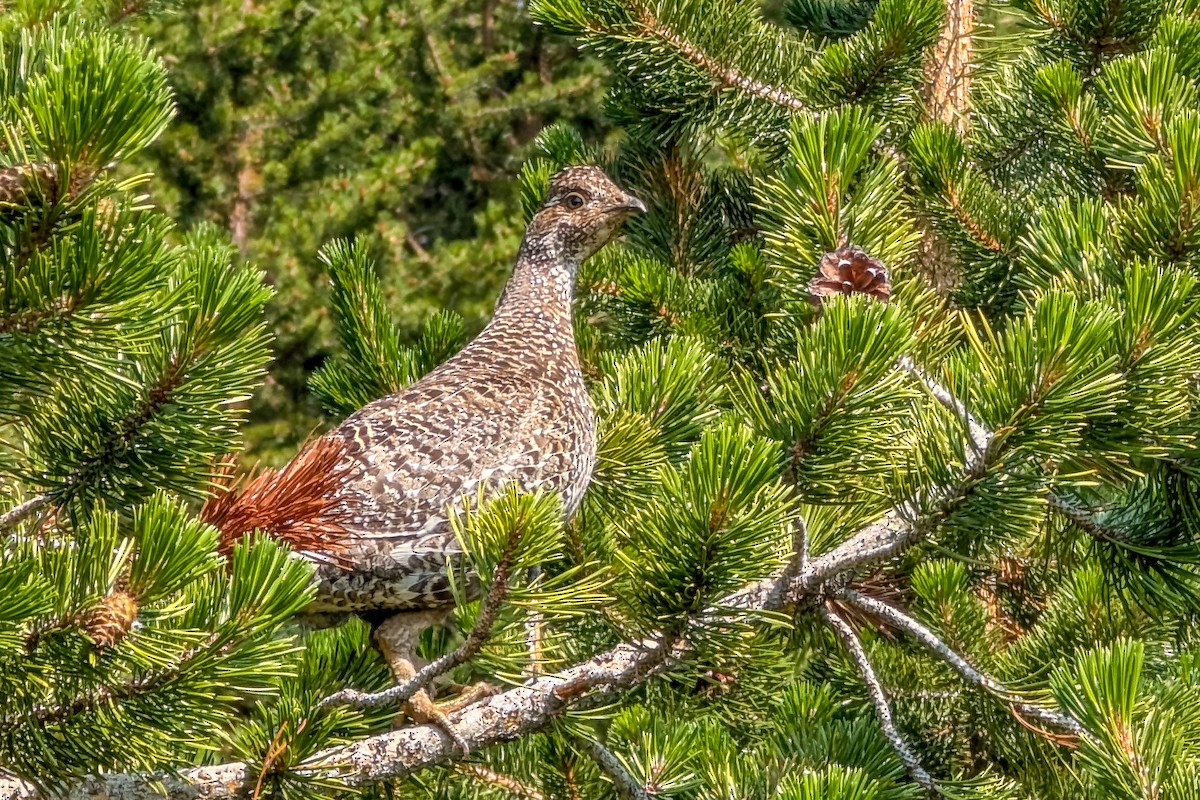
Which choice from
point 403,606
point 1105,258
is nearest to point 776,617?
point 1105,258

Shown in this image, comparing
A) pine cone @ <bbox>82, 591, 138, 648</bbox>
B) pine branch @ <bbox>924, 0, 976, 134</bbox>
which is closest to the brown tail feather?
pine cone @ <bbox>82, 591, 138, 648</bbox>

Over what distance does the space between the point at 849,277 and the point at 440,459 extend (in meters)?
1.56

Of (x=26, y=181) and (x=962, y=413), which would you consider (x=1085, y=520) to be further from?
(x=26, y=181)

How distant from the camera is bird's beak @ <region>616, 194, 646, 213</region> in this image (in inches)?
200

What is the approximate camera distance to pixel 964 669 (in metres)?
3.52

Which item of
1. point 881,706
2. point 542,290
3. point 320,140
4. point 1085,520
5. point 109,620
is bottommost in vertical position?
point 320,140

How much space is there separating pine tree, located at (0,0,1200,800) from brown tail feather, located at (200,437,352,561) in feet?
0.60

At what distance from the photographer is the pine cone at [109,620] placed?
2.36 meters

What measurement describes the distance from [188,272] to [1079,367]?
1.63 metres

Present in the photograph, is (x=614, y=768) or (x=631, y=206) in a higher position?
(x=631, y=206)

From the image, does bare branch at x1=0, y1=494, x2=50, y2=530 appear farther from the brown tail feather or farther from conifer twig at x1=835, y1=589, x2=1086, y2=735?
conifer twig at x1=835, y1=589, x2=1086, y2=735

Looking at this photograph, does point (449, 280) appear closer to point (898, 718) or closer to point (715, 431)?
point (898, 718)

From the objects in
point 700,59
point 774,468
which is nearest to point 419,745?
point 774,468

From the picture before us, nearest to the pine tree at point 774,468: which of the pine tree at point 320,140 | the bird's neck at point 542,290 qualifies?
the bird's neck at point 542,290
